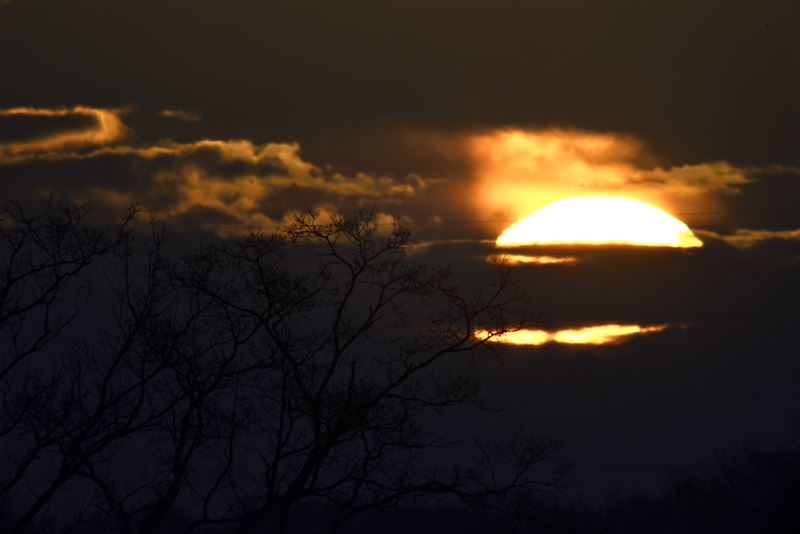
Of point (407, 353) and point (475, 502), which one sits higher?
point (407, 353)

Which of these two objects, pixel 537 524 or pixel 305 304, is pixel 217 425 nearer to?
pixel 305 304

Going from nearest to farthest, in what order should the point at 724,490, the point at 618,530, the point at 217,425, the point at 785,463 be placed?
1. the point at 217,425
2. the point at 785,463
3. the point at 724,490
4. the point at 618,530

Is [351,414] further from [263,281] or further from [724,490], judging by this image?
[724,490]

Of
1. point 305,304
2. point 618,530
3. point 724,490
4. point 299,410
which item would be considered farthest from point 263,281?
point 618,530

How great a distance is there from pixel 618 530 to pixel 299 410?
4496cm

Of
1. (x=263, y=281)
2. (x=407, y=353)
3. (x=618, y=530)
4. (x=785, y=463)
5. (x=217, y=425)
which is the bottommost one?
(x=618, y=530)

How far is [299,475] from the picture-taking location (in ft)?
74.9

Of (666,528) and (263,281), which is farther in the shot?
(666,528)

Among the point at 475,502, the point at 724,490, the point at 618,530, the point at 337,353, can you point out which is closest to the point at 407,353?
the point at 337,353

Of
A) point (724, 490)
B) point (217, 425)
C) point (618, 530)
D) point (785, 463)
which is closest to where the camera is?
point (217, 425)

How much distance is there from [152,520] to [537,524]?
7156 millimetres

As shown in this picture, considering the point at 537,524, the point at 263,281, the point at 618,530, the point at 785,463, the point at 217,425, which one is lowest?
the point at 618,530

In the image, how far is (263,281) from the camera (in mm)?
22969

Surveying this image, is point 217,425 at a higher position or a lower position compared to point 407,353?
lower
